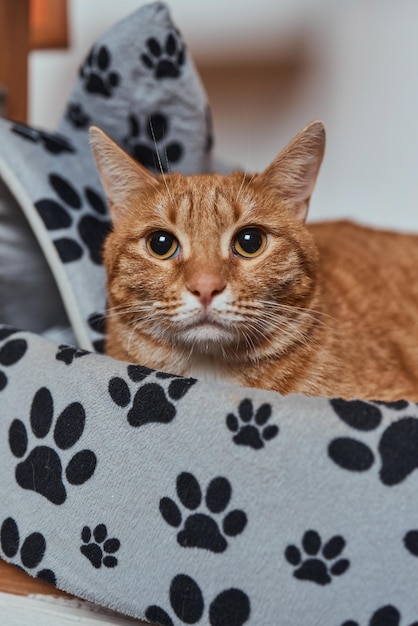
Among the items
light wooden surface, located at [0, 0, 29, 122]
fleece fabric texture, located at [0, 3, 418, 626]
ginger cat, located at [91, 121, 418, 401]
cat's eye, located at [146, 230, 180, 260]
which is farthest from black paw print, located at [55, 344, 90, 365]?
light wooden surface, located at [0, 0, 29, 122]

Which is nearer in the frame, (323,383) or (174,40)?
(323,383)

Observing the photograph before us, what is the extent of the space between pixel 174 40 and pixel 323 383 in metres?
1.04

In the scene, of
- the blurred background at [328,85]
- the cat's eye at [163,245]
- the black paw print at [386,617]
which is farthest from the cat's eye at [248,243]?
the blurred background at [328,85]

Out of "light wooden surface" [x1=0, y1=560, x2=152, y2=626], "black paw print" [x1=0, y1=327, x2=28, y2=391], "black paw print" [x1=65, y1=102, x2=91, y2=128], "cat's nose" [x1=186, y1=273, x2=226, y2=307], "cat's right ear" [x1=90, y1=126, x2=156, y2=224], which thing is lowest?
"light wooden surface" [x1=0, y1=560, x2=152, y2=626]

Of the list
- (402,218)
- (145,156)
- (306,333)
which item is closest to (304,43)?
(402,218)

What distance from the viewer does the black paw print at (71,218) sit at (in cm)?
152

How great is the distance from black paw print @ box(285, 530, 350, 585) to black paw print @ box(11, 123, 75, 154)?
4.00 ft

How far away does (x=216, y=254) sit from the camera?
1081 millimetres

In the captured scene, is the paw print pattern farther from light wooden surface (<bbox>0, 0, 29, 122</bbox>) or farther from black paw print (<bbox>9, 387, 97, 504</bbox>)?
light wooden surface (<bbox>0, 0, 29, 122</bbox>)

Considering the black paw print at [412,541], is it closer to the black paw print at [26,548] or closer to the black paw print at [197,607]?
the black paw print at [197,607]

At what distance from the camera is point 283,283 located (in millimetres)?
1121

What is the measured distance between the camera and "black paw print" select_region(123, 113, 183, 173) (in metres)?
1.76

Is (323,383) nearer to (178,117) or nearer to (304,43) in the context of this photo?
(178,117)

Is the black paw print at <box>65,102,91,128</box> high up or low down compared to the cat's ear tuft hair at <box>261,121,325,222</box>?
up
